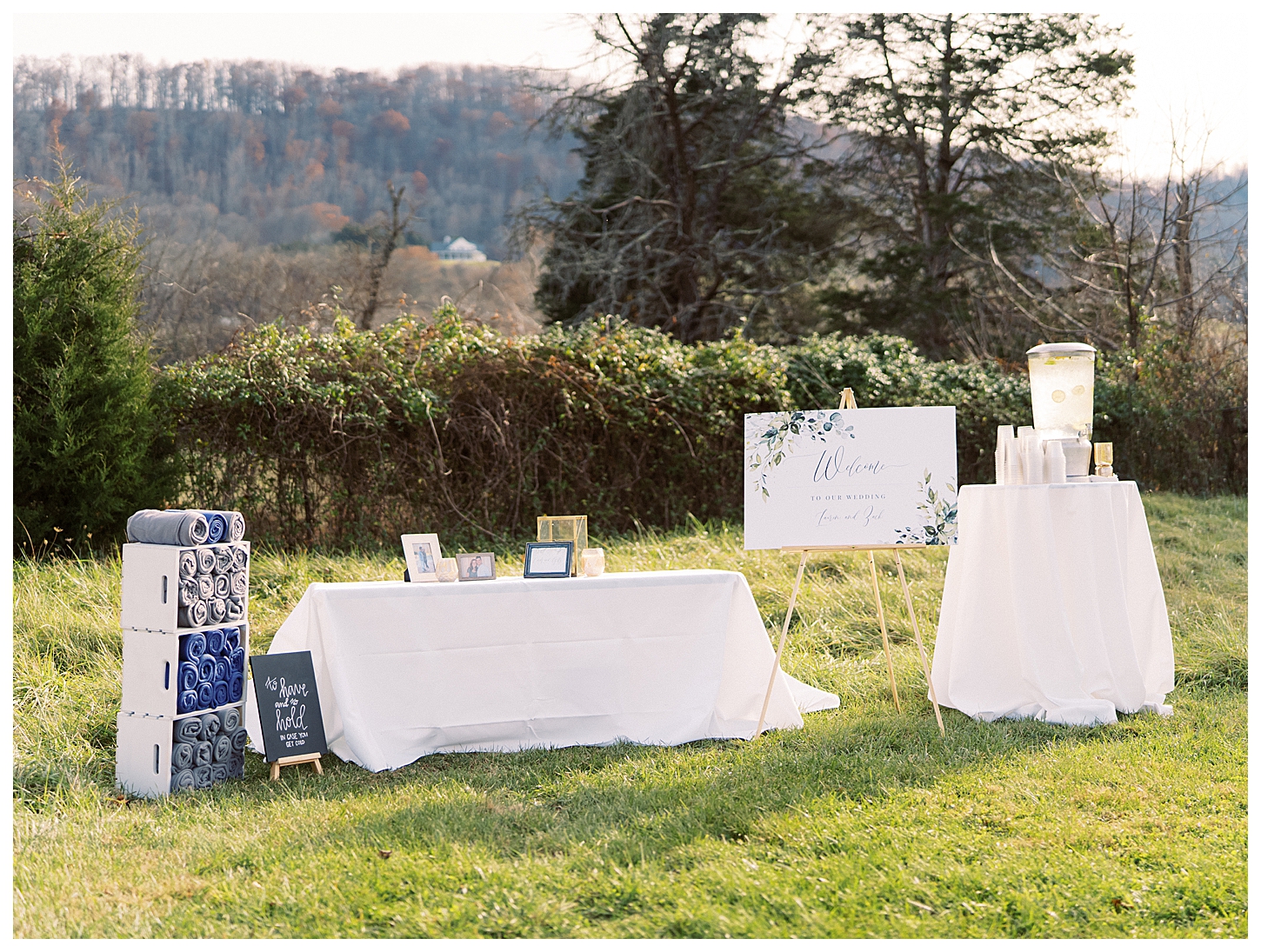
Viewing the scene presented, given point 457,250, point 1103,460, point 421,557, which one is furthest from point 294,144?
point 1103,460

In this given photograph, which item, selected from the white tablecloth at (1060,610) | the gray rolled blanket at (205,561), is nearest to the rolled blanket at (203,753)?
the gray rolled blanket at (205,561)

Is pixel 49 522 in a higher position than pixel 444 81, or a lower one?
lower

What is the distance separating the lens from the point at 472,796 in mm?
2775

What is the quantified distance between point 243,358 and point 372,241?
921cm

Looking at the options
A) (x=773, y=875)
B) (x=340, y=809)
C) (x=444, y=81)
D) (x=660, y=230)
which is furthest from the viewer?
(x=444, y=81)

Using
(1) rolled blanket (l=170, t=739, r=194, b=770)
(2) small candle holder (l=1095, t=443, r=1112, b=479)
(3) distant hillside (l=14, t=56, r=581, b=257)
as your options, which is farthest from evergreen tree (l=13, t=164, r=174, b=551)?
(3) distant hillside (l=14, t=56, r=581, b=257)

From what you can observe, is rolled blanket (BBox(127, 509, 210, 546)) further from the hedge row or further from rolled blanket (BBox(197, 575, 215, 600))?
the hedge row

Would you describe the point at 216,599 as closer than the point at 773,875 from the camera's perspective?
No

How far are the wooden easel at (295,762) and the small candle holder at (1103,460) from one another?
317cm

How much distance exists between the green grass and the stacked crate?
4.6 inches

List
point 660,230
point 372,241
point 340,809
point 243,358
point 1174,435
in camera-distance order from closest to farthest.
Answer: point 340,809 < point 243,358 < point 1174,435 < point 660,230 < point 372,241

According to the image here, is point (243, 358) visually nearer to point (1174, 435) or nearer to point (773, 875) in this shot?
point (773, 875)

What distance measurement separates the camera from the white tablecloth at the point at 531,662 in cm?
313

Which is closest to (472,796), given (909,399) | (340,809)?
(340,809)
